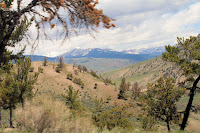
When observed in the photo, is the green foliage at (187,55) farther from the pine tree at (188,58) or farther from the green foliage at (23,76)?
the green foliage at (23,76)

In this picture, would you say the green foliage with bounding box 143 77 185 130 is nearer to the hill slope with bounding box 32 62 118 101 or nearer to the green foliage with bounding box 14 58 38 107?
the green foliage with bounding box 14 58 38 107

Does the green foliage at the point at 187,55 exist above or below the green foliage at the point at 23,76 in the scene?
above

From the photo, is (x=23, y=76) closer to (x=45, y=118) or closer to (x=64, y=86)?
(x=45, y=118)

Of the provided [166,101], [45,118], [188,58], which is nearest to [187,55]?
[188,58]

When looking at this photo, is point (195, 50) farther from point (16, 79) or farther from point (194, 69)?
point (16, 79)

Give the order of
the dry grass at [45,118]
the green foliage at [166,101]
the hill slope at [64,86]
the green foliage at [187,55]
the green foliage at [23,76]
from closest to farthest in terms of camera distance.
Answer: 1. the dry grass at [45,118]
2. the green foliage at [187,55]
3. the green foliage at [166,101]
4. the green foliage at [23,76]
5. the hill slope at [64,86]

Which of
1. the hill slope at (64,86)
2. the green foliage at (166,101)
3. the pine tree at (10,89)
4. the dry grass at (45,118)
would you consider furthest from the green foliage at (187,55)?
the hill slope at (64,86)

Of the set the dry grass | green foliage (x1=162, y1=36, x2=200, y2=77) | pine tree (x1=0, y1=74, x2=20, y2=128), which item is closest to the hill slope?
pine tree (x1=0, y1=74, x2=20, y2=128)

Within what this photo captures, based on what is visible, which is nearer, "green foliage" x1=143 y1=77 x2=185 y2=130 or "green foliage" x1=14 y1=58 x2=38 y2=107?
"green foliage" x1=143 y1=77 x2=185 y2=130

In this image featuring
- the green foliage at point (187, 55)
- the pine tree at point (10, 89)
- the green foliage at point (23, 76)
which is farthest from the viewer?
the green foliage at point (23, 76)

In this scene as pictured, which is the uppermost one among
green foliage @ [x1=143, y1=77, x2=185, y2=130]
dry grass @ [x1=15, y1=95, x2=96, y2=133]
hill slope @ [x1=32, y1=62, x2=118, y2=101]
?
dry grass @ [x1=15, y1=95, x2=96, y2=133]

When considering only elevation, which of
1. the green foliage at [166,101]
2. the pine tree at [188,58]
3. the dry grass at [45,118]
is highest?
the pine tree at [188,58]

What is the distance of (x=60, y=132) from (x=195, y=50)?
39.4 feet

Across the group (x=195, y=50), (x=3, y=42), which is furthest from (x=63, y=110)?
(x=195, y=50)
